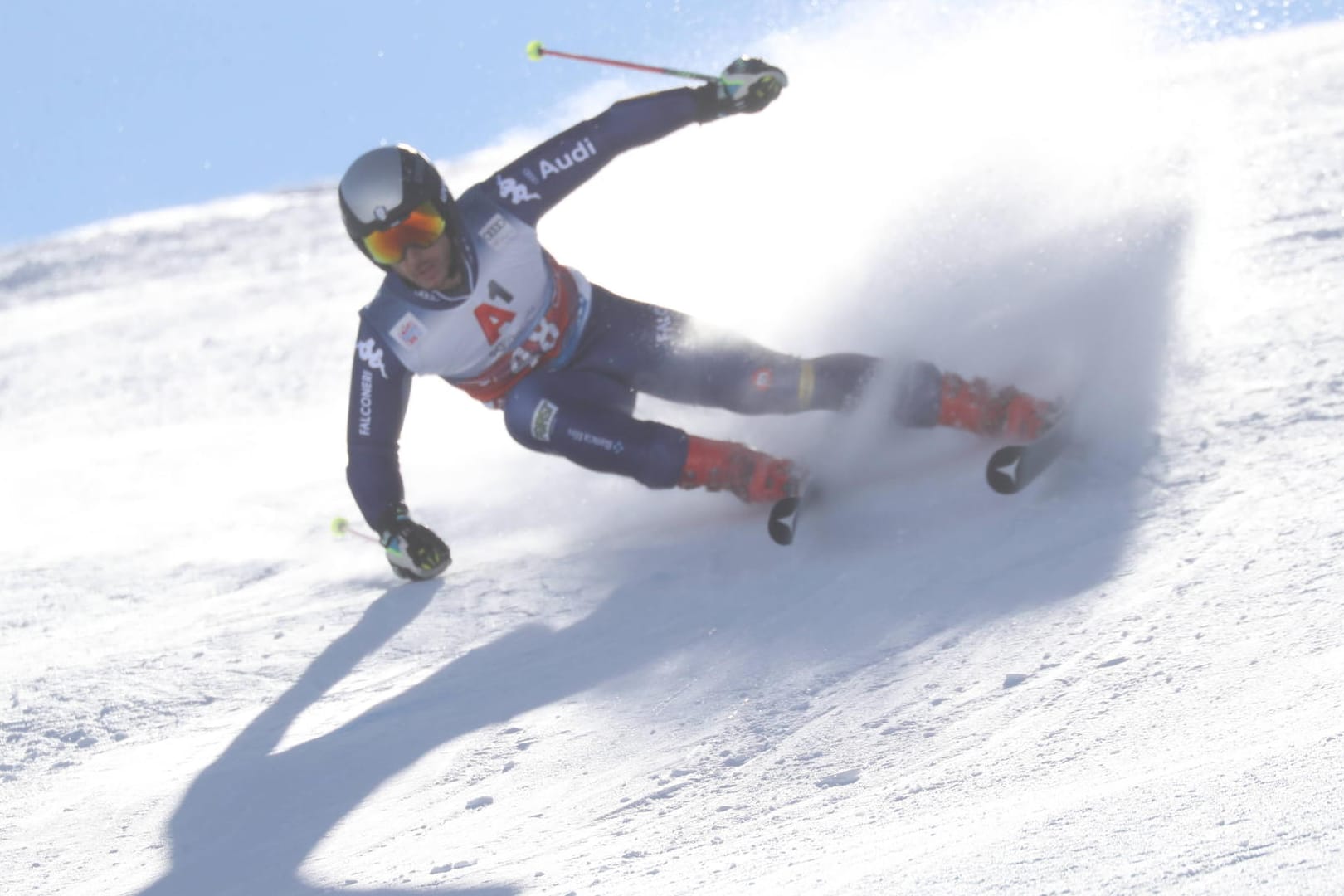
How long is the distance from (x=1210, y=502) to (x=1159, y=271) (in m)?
1.50

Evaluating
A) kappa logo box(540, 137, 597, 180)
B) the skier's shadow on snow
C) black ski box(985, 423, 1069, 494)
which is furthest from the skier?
the skier's shadow on snow

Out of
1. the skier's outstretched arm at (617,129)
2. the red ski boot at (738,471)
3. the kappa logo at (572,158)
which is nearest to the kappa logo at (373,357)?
the skier's outstretched arm at (617,129)

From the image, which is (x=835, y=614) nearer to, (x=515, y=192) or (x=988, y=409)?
(x=988, y=409)

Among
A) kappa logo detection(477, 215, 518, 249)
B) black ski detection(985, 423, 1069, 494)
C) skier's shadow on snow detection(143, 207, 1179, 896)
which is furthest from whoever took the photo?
kappa logo detection(477, 215, 518, 249)

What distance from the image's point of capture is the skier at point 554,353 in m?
4.02

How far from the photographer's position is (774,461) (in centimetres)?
410

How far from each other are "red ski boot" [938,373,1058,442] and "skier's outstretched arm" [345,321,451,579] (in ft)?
5.21

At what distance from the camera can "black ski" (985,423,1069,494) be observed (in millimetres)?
3709

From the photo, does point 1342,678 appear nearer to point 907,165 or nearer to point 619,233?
point 907,165

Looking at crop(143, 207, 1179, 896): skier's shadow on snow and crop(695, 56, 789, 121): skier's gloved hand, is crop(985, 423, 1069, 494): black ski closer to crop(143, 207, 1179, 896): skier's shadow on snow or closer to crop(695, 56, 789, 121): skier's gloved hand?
crop(143, 207, 1179, 896): skier's shadow on snow

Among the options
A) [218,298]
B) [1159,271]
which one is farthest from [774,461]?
[218,298]

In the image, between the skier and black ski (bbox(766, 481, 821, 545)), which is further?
the skier

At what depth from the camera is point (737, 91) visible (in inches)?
170

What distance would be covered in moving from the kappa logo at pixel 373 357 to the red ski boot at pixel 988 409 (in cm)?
169
